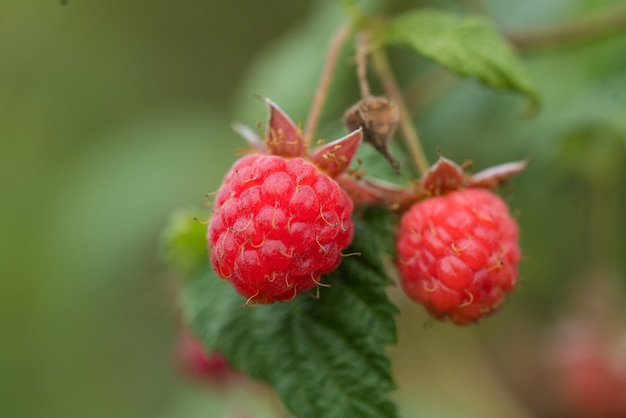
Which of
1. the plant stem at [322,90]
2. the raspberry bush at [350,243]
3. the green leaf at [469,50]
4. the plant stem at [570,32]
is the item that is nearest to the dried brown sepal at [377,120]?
the raspberry bush at [350,243]

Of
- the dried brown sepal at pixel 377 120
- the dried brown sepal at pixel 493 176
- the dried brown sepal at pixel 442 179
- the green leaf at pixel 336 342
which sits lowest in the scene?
the green leaf at pixel 336 342

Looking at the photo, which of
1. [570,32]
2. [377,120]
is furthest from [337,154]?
[570,32]

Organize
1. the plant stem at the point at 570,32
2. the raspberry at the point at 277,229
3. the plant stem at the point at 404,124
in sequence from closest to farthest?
1. the raspberry at the point at 277,229
2. the plant stem at the point at 404,124
3. the plant stem at the point at 570,32

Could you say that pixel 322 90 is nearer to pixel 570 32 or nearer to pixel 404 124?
pixel 404 124

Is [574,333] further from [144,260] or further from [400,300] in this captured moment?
[144,260]

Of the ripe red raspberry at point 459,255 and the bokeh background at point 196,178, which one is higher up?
the ripe red raspberry at point 459,255

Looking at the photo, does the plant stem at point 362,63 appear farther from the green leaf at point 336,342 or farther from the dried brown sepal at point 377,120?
the green leaf at point 336,342
